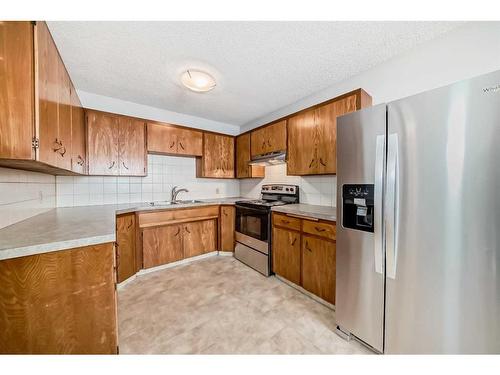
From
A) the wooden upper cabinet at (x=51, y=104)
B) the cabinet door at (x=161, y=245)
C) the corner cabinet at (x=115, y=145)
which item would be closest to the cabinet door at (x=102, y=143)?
the corner cabinet at (x=115, y=145)

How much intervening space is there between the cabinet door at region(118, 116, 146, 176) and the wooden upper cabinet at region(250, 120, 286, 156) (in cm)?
162

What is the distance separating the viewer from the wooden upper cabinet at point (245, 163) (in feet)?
10.8

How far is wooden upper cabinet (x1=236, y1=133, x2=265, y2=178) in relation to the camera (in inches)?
129

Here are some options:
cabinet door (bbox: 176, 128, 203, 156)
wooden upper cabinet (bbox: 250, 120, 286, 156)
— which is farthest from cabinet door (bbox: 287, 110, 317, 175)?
cabinet door (bbox: 176, 128, 203, 156)

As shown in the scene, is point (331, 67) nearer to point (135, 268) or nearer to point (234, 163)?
point (234, 163)

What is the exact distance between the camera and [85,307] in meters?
1.01

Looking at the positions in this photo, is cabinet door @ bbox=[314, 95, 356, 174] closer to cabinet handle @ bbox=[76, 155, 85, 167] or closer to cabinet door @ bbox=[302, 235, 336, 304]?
cabinet door @ bbox=[302, 235, 336, 304]

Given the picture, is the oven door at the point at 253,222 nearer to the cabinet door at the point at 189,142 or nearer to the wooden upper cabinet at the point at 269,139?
the wooden upper cabinet at the point at 269,139

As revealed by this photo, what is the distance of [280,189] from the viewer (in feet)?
9.86

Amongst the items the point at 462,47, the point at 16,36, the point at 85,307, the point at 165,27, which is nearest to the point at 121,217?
the point at 85,307

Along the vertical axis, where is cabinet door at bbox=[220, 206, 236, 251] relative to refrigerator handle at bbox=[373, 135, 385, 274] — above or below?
below

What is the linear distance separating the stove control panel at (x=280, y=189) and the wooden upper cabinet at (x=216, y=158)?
27.9 inches

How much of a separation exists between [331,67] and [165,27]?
1.55 meters
